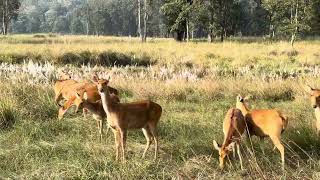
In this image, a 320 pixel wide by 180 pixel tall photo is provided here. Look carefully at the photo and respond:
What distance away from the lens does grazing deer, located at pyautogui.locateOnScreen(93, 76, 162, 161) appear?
7.14 m

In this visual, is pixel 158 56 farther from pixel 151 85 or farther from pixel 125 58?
pixel 151 85

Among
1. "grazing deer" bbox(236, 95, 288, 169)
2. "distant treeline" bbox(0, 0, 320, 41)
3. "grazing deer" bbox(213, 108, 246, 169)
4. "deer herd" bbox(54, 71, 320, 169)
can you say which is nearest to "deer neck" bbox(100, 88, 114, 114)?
"deer herd" bbox(54, 71, 320, 169)

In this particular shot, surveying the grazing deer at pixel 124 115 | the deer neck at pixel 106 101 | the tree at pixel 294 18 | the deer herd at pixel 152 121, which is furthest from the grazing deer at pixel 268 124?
the tree at pixel 294 18

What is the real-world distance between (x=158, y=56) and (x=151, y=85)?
11217 mm

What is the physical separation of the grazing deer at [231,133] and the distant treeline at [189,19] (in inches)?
1273

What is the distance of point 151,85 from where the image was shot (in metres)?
13.8

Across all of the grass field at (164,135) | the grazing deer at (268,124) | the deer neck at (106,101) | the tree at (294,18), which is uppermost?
the tree at (294,18)

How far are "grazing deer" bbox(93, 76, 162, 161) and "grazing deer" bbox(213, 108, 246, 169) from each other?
1042 mm

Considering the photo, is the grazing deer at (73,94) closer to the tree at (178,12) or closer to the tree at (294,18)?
the tree at (294,18)

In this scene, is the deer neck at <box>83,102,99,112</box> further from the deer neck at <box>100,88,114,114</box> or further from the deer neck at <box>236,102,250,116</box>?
the deer neck at <box>236,102,250,116</box>

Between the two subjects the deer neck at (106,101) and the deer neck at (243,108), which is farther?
the deer neck at (243,108)

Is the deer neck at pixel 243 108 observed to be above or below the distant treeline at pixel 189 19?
below

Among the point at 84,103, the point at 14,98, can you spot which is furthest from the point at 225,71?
the point at 84,103

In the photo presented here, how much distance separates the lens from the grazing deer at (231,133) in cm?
669
